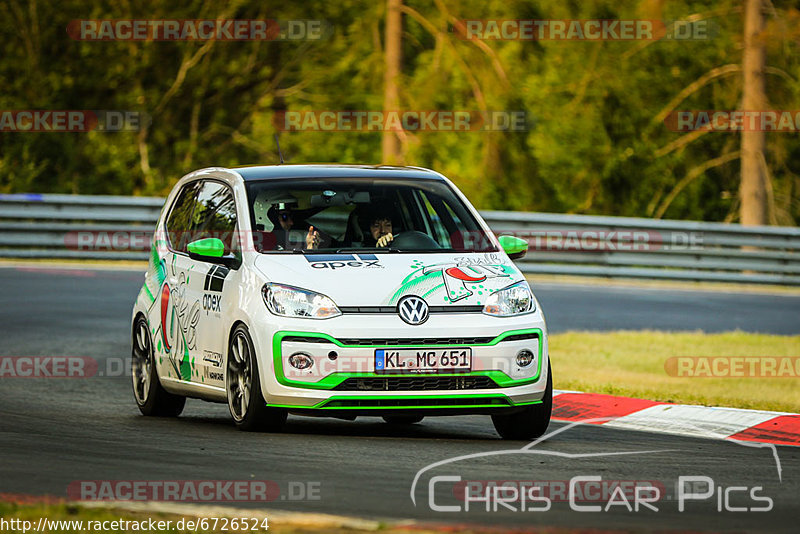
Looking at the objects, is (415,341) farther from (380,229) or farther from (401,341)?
(380,229)

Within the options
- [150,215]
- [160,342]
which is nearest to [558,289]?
[150,215]

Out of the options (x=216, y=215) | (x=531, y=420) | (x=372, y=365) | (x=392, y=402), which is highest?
(x=216, y=215)

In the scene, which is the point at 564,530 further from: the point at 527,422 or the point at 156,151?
the point at 156,151

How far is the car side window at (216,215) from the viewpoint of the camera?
1034cm

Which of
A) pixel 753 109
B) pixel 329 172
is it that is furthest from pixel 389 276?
pixel 753 109

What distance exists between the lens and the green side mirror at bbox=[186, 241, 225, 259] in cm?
988

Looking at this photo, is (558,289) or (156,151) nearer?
(558,289)

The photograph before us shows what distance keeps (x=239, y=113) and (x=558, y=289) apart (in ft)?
55.6

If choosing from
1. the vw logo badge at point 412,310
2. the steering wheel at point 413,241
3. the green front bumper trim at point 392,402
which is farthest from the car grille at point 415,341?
the steering wheel at point 413,241

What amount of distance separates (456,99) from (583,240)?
12.2 m

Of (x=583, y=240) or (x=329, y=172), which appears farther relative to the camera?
(x=583, y=240)

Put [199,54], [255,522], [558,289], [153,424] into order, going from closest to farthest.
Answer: [255,522] < [153,424] < [558,289] < [199,54]

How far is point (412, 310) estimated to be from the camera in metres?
9.19

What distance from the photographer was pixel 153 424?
10.5m
